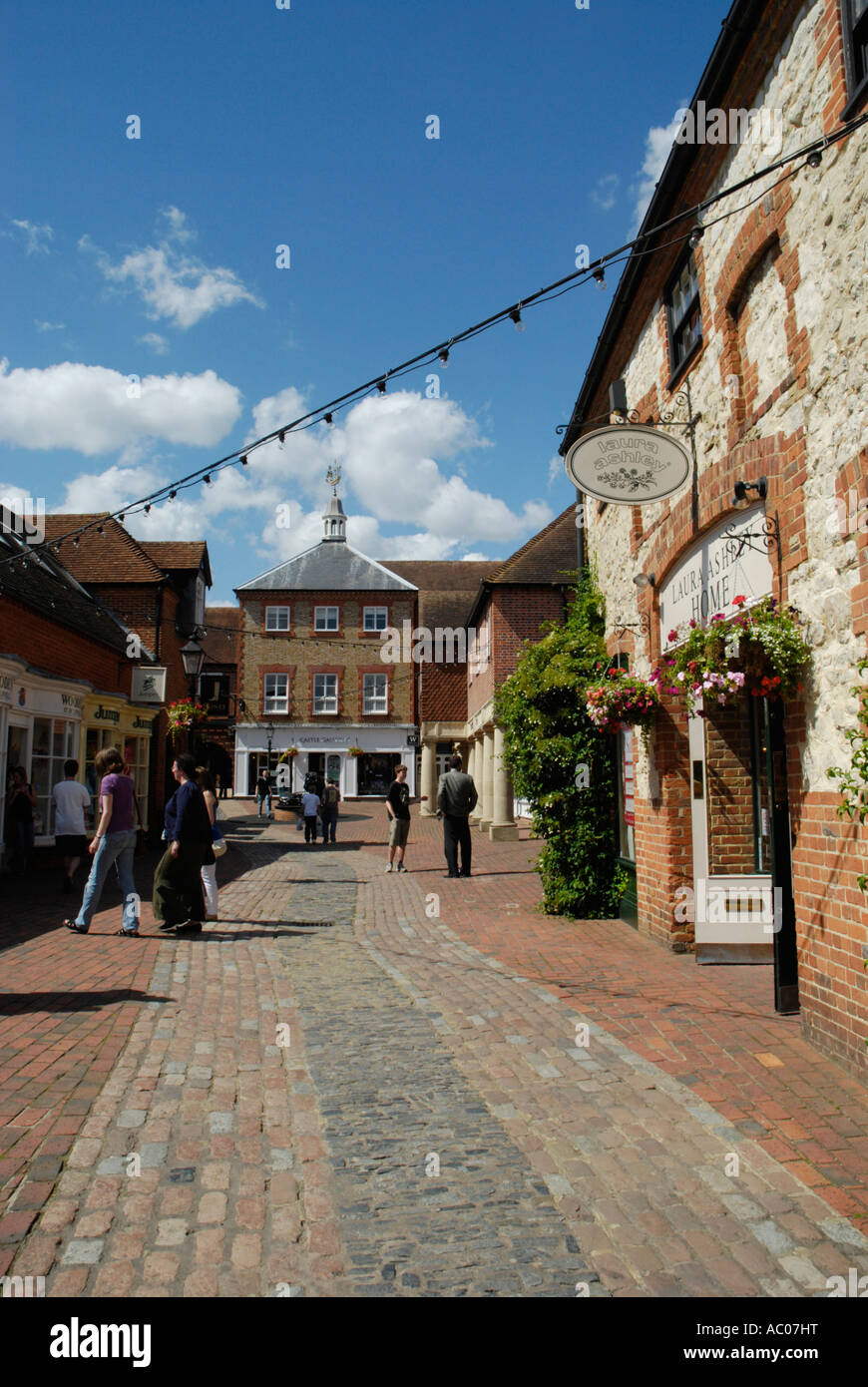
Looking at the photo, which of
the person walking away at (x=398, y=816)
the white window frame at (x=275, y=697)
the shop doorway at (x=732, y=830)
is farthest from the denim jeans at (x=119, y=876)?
the white window frame at (x=275, y=697)

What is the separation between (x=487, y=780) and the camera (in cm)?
2466

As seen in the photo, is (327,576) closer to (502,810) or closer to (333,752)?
(333,752)

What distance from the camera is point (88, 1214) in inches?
128

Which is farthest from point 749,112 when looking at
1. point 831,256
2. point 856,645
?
point 856,645

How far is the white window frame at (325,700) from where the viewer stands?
41844mm

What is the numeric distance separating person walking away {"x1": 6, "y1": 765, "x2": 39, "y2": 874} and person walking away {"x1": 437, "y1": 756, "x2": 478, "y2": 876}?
6.14 meters

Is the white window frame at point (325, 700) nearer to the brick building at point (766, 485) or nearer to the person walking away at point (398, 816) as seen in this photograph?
the person walking away at point (398, 816)

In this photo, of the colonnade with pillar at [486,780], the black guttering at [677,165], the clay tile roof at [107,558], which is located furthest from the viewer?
the clay tile roof at [107,558]

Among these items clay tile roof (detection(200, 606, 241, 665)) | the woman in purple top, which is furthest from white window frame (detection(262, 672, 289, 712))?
the woman in purple top

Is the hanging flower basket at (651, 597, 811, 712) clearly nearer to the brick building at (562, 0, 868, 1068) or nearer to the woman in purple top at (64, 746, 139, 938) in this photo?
the brick building at (562, 0, 868, 1068)

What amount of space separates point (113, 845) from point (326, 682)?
33.5 meters

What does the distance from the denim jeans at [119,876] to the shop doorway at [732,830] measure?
16.8 ft

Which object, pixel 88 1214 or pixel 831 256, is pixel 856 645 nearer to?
pixel 831 256

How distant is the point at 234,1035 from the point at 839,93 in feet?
20.4
